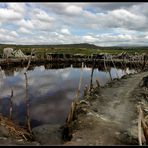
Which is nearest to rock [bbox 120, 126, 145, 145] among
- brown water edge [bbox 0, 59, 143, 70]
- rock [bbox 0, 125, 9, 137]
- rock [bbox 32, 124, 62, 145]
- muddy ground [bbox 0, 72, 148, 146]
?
muddy ground [bbox 0, 72, 148, 146]

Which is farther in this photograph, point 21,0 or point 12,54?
point 12,54

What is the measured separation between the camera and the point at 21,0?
22.9ft

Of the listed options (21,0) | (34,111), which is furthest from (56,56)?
(21,0)

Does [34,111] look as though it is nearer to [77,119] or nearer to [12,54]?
[77,119]

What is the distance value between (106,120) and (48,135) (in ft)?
12.1

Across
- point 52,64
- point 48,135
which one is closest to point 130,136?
point 48,135

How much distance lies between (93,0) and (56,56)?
71.9 m

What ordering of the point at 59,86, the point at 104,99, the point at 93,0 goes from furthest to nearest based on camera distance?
the point at 59,86 → the point at 104,99 → the point at 93,0

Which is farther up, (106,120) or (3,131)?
(106,120)

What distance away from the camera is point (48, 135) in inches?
657

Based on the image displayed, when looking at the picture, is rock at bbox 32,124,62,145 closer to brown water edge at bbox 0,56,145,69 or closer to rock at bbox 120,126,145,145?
rock at bbox 120,126,145,145

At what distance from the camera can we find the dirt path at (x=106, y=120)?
12.2 metres

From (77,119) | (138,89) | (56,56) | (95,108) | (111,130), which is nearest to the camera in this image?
(111,130)

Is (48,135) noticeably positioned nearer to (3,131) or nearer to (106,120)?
(3,131)
